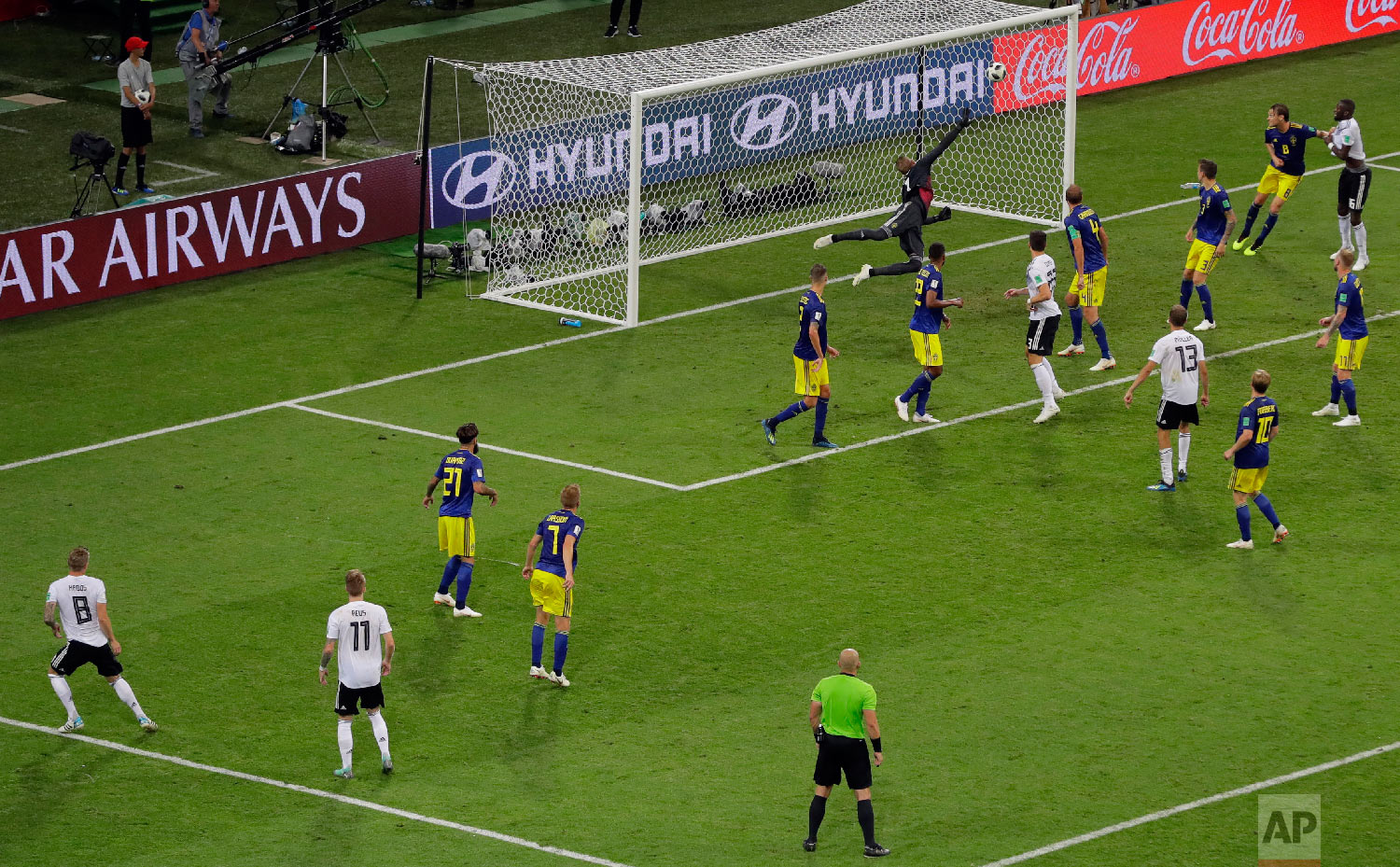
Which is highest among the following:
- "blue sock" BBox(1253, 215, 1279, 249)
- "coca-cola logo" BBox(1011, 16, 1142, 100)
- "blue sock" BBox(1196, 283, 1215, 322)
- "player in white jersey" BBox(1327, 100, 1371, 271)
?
"coca-cola logo" BBox(1011, 16, 1142, 100)

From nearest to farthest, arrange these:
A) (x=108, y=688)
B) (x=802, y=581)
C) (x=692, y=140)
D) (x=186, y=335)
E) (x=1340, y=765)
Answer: (x=1340, y=765) → (x=108, y=688) → (x=802, y=581) → (x=186, y=335) → (x=692, y=140)

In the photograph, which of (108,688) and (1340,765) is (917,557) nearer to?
(1340,765)

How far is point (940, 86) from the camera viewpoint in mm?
34625

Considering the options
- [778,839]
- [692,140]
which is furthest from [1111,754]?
[692,140]

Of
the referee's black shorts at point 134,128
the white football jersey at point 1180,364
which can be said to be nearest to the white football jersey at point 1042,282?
the white football jersey at point 1180,364

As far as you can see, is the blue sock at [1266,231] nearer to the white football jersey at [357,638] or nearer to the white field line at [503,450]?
the white field line at [503,450]

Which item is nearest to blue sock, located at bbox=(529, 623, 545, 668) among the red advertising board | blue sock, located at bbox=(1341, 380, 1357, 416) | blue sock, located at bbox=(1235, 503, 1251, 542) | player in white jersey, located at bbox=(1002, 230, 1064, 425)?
blue sock, located at bbox=(1235, 503, 1251, 542)

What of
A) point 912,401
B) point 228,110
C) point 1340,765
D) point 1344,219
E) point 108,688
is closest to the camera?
point 1340,765

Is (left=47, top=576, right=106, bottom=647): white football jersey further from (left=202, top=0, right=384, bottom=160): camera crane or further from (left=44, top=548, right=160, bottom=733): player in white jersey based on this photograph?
(left=202, top=0, right=384, bottom=160): camera crane

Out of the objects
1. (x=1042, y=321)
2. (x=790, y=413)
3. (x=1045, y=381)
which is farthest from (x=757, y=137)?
(x=790, y=413)

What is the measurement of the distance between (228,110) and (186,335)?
10.6 m

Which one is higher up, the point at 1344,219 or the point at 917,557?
the point at 1344,219

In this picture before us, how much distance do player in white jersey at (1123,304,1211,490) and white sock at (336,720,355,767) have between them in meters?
9.13

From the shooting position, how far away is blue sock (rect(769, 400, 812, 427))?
77.6 feet
